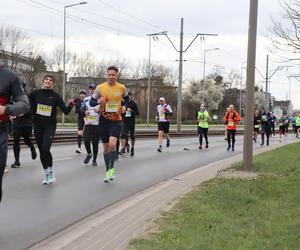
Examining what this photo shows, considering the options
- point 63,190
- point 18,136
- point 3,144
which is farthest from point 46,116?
point 3,144

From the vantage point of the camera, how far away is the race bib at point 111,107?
33.9 feet

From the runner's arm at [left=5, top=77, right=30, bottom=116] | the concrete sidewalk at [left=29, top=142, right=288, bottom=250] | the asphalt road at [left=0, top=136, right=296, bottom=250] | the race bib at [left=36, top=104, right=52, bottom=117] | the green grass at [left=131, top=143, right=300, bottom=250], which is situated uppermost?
the runner's arm at [left=5, top=77, right=30, bottom=116]

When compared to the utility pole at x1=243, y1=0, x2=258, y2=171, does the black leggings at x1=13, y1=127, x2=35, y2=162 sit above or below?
below

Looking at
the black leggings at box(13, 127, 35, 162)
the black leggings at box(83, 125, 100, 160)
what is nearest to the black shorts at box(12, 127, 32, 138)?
the black leggings at box(13, 127, 35, 162)

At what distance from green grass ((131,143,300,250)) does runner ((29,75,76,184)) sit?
104 inches

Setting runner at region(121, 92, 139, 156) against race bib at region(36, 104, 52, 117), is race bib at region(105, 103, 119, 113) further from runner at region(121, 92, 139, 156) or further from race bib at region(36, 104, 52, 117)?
runner at region(121, 92, 139, 156)

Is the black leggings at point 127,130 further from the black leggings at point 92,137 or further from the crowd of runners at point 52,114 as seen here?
the black leggings at point 92,137

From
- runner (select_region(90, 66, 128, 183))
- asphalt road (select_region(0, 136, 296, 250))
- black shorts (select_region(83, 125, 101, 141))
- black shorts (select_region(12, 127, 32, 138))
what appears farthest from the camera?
black shorts (select_region(83, 125, 101, 141))

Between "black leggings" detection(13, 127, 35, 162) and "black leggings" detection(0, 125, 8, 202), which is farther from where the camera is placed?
"black leggings" detection(13, 127, 35, 162)

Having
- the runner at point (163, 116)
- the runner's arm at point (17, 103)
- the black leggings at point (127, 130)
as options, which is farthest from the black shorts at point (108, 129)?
the runner at point (163, 116)

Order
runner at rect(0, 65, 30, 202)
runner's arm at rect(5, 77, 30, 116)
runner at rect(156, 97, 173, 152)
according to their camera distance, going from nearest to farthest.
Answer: runner's arm at rect(5, 77, 30, 116) < runner at rect(0, 65, 30, 202) < runner at rect(156, 97, 173, 152)

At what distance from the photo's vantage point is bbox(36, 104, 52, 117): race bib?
998 cm

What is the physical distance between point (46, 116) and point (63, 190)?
1361 mm

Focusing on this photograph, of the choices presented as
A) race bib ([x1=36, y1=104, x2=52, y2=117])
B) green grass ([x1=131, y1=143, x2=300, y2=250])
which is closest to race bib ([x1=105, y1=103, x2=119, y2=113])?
race bib ([x1=36, y1=104, x2=52, y2=117])
